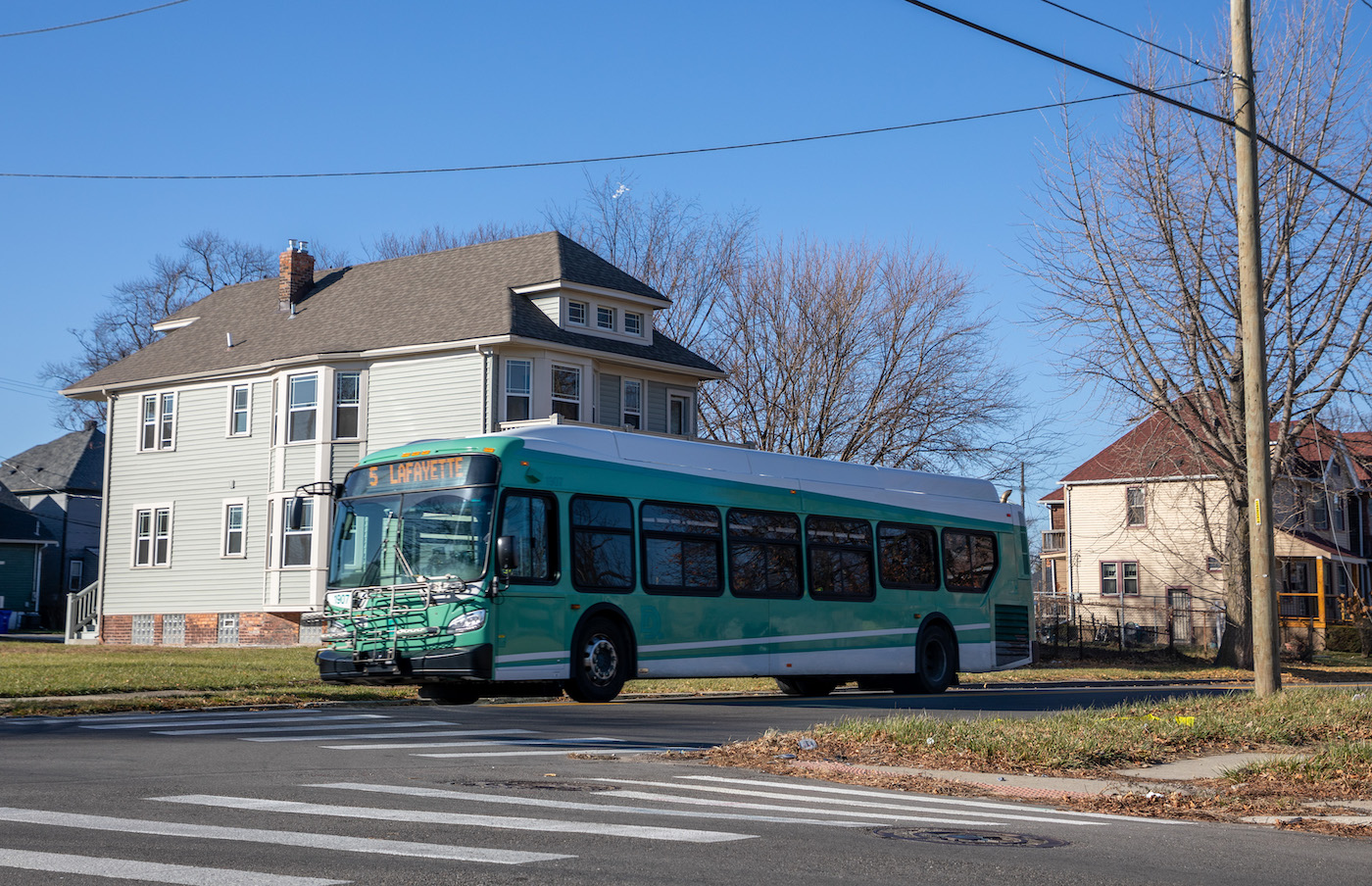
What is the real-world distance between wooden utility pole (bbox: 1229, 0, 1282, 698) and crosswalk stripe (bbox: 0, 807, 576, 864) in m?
11.8

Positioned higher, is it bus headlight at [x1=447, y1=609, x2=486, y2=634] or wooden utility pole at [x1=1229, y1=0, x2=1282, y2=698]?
wooden utility pole at [x1=1229, y1=0, x2=1282, y2=698]

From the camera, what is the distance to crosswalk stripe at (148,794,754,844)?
6.99 m

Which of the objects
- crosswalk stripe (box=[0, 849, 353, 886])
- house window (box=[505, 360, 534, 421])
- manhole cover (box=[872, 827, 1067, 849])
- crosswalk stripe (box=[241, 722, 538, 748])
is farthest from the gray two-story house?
crosswalk stripe (box=[0, 849, 353, 886])

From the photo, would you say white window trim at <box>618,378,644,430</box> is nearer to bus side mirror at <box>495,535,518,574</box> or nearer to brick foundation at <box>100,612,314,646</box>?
brick foundation at <box>100,612,314,646</box>

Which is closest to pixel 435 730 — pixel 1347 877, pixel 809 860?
pixel 809 860

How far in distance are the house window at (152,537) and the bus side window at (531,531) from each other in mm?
26692

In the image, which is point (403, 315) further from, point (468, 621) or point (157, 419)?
point (468, 621)

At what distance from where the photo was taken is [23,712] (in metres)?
15.0

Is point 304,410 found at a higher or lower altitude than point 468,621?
higher

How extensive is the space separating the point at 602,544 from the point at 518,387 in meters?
17.8

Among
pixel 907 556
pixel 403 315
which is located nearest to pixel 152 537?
pixel 403 315

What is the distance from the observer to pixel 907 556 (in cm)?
2264

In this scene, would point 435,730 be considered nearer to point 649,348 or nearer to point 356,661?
point 356,661

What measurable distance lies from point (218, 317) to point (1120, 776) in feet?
124
